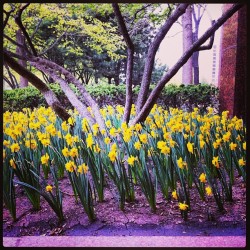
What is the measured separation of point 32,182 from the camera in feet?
6.57

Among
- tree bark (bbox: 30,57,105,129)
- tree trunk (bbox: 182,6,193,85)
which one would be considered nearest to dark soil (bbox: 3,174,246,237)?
tree bark (bbox: 30,57,105,129)

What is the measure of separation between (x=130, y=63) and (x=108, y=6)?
14.4ft

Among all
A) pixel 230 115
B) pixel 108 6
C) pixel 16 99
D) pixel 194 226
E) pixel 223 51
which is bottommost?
pixel 194 226

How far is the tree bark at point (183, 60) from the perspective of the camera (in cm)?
257

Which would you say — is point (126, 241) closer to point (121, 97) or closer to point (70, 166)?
point (70, 166)

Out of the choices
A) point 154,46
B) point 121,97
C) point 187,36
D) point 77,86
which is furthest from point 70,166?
point 187,36

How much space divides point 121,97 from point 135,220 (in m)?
4.37

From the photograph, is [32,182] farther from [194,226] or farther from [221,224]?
[221,224]

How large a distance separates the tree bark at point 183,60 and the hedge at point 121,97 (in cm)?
313

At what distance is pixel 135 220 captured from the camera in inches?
78.5

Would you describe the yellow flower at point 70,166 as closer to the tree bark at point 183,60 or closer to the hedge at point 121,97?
the tree bark at point 183,60

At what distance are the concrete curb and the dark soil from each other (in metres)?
0.13

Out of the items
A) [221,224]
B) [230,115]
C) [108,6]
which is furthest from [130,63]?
[108,6]

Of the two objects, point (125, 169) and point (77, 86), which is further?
point (77, 86)
